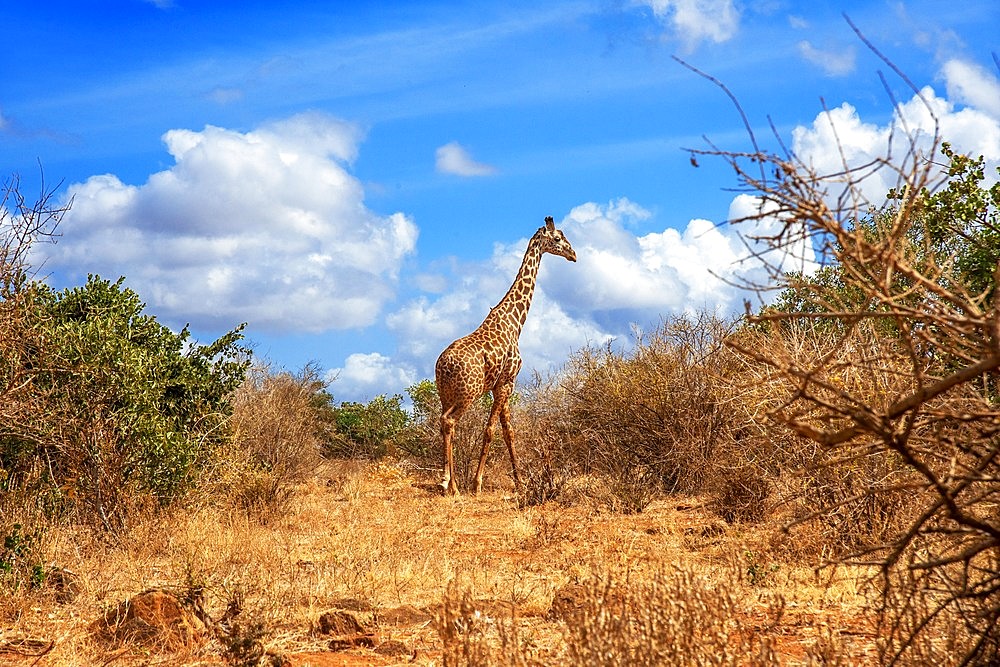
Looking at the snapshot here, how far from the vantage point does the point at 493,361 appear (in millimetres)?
15781

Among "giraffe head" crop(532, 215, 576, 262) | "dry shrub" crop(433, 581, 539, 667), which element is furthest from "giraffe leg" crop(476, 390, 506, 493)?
"dry shrub" crop(433, 581, 539, 667)

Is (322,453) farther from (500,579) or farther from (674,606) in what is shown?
(674,606)

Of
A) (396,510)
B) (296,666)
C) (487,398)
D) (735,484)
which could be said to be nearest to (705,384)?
(735,484)

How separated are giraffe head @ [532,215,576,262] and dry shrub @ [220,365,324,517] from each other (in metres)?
4.85

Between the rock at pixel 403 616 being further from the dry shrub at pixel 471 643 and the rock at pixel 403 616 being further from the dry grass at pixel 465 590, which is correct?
the dry shrub at pixel 471 643

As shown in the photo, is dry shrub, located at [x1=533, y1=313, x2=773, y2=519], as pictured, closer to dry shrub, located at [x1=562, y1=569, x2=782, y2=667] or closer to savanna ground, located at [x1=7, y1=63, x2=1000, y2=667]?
savanna ground, located at [x1=7, y1=63, x2=1000, y2=667]

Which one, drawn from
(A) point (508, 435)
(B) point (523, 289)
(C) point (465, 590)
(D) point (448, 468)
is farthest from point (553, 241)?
(C) point (465, 590)

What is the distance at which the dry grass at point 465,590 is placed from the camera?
15.5ft

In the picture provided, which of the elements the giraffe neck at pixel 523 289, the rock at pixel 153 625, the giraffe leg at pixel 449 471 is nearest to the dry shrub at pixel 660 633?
the rock at pixel 153 625

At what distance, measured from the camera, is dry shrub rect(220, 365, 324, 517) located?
11.7m

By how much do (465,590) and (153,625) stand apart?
2276mm

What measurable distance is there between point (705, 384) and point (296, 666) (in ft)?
26.4

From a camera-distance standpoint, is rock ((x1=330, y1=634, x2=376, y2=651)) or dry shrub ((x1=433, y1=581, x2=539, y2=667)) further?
rock ((x1=330, y1=634, x2=376, y2=651))

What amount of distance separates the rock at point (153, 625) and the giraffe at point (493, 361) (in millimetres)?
8427
